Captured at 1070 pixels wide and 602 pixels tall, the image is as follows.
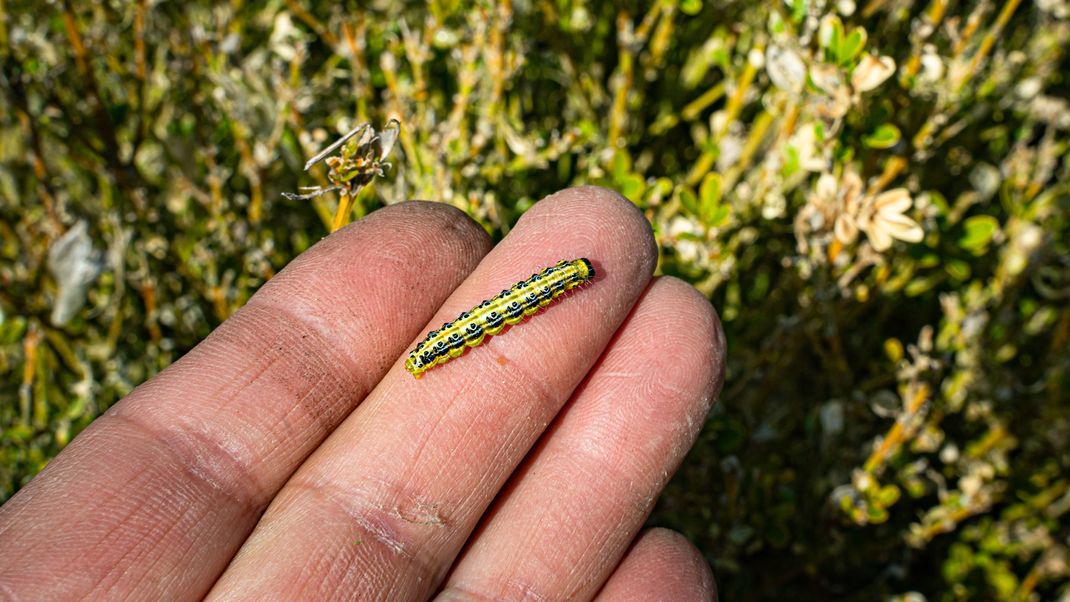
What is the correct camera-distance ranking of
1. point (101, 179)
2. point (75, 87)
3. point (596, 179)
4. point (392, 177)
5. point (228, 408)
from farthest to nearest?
point (75, 87)
point (101, 179)
point (392, 177)
point (596, 179)
point (228, 408)

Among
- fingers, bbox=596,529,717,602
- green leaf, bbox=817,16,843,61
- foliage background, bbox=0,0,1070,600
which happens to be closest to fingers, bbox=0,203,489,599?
foliage background, bbox=0,0,1070,600

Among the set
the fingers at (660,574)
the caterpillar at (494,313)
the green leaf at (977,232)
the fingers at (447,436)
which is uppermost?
the caterpillar at (494,313)

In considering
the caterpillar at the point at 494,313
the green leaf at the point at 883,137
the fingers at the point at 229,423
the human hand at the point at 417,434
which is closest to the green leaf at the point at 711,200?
the human hand at the point at 417,434

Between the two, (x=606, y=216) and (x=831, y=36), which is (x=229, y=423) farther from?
(x=831, y=36)

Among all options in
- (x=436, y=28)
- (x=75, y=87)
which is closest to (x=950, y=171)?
(x=436, y=28)

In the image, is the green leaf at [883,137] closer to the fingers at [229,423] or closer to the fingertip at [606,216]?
the fingertip at [606,216]

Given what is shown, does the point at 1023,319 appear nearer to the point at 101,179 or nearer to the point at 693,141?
the point at 693,141

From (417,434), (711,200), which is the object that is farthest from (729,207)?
(417,434)
